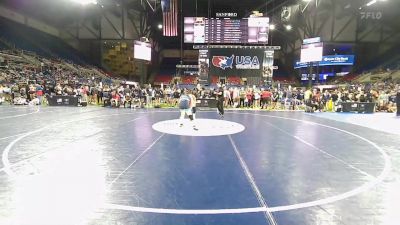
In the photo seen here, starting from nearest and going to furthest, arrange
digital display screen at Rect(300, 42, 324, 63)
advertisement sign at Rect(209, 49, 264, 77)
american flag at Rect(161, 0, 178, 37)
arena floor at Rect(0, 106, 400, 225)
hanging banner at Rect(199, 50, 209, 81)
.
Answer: arena floor at Rect(0, 106, 400, 225), digital display screen at Rect(300, 42, 324, 63), american flag at Rect(161, 0, 178, 37), hanging banner at Rect(199, 50, 209, 81), advertisement sign at Rect(209, 49, 264, 77)

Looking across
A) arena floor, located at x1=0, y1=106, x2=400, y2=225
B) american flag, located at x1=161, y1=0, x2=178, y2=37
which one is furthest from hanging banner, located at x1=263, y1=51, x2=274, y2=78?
arena floor, located at x1=0, y1=106, x2=400, y2=225

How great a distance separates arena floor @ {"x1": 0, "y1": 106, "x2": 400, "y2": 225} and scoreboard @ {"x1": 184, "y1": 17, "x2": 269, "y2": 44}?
22563mm

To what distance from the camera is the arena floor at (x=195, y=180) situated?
3832 millimetres

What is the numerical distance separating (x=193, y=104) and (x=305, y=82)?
35150mm

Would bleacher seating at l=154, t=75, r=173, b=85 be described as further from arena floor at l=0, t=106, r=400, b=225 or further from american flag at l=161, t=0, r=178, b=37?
arena floor at l=0, t=106, r=400, b=225

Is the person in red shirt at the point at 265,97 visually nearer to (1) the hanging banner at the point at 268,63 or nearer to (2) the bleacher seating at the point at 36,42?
(1) the hanging banner at the point at 268,63

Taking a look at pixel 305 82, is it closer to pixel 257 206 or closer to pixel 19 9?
pixel 19 9

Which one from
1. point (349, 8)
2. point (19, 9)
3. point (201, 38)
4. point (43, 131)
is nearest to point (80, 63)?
point (19, 9)

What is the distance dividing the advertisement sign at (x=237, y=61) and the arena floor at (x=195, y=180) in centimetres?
2143

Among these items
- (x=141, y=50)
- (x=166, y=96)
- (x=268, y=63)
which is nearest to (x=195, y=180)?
(x=166, y=96)

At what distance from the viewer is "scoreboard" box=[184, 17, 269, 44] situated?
30094 millimetres

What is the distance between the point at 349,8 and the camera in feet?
119

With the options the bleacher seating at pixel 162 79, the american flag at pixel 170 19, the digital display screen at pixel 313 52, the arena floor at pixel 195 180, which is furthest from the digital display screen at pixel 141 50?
the arena floor at pixel 195 180

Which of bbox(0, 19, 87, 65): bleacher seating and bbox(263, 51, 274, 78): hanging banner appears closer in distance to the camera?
bbox(0, 19, 87, 65): bleacher seating
